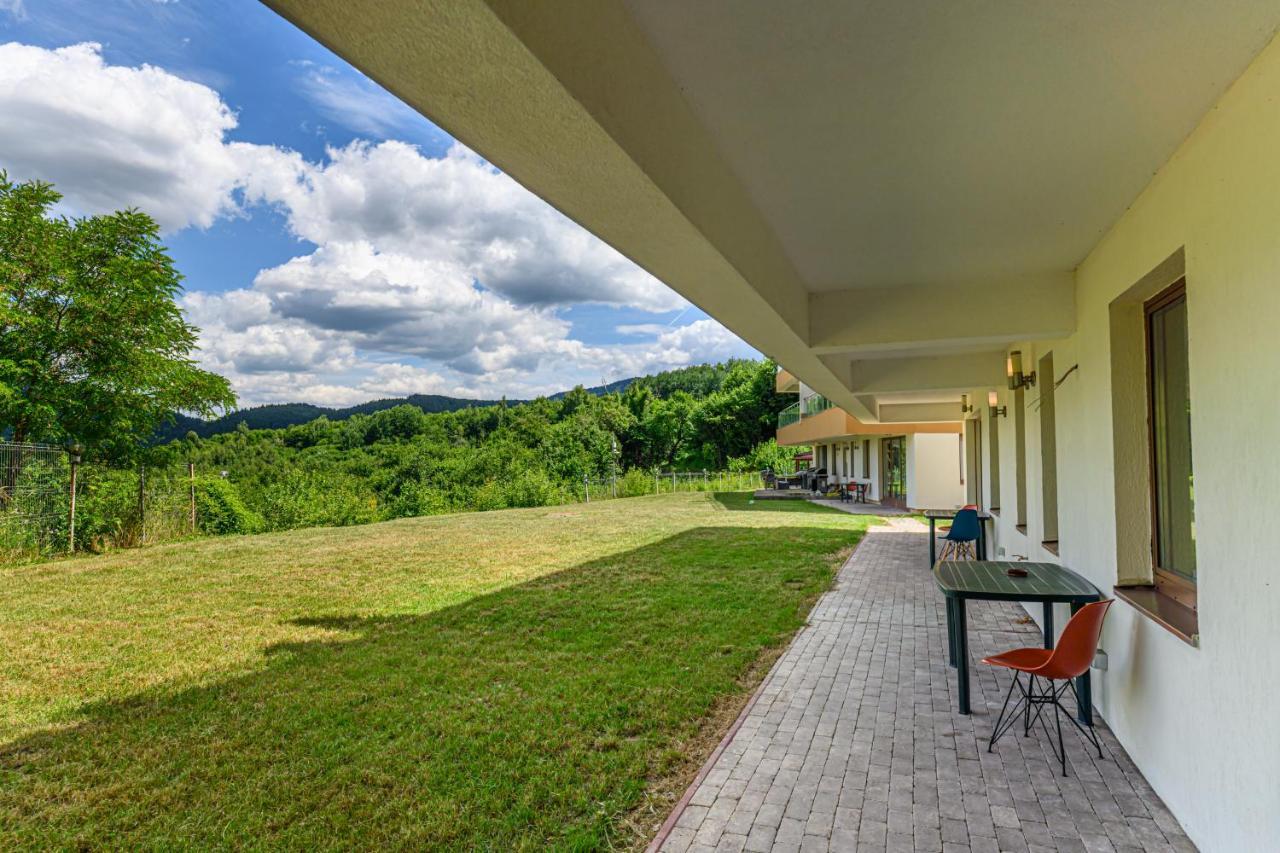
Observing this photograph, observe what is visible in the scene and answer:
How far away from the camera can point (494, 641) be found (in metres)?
6.61

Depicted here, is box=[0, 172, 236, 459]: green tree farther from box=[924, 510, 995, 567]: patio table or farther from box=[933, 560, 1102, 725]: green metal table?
box=[933, 560, 1102, 725]: green metal table

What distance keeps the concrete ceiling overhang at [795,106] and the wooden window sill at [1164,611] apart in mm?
2020

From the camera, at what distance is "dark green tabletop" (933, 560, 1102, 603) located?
4148mm

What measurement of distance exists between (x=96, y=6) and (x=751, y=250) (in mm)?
7212

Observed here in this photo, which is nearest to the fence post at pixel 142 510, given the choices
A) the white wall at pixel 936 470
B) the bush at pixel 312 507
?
the bush at pixel 312 507

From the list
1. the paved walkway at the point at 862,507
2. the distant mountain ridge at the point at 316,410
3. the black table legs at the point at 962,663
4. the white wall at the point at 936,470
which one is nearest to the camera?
the black table legs at the point at 962,663

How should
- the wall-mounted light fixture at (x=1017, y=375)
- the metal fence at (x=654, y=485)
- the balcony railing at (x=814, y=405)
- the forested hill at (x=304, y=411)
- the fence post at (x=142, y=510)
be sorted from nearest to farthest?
the wall-mounted light fixture at (x=1017, y=375) < the fence post at (x=142, y=510) < the balcony railing at (x=814, y=405) < the metal fence at (x=654, y=485) < the forested hill at (x=304, y=411)

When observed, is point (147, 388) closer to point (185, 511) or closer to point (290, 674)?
point (185, 511)

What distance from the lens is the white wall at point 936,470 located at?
20.9 m

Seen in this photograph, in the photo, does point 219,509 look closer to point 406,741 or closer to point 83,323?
point 83,323

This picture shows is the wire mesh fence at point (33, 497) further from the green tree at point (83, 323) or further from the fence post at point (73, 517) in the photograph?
the green tree at point (83, 323)

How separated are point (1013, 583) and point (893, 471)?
21782mm

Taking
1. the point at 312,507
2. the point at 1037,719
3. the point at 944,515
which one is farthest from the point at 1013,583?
the point at 312,507

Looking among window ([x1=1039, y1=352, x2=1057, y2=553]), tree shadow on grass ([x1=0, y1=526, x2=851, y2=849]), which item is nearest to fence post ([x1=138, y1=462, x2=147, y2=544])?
tree shadow on grass ([x1=0, y1=526, x2=851, y2=849])
